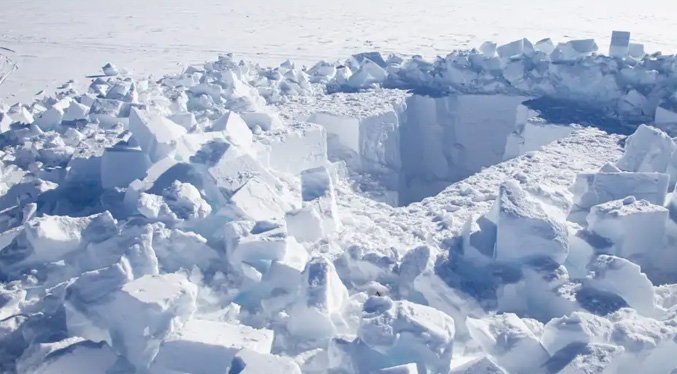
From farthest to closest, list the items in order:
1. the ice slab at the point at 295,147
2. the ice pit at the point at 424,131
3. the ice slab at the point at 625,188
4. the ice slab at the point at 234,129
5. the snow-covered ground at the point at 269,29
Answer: the snow-covered ground at the point at 269,29 < the ice pit at the point at 424,131 < the ice slab at the point at 295,147 < the ice slab at the point at 234,129 < the ice slab at the point at 625,188

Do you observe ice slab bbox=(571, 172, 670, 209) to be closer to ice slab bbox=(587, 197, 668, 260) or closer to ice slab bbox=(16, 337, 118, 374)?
ice slab bbox=(587, 197, 668, 260)

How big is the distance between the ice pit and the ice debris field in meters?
0.03

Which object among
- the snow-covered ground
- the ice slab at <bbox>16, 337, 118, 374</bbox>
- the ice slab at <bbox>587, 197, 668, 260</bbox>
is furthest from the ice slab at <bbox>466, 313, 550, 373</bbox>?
the snow-covered ground

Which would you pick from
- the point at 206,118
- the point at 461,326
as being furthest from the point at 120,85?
the point at 461,326

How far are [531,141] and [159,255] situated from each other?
291 centimetres

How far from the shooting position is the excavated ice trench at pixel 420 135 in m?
4.68

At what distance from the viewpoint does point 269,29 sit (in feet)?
37.8

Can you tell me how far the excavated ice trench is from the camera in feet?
15.4

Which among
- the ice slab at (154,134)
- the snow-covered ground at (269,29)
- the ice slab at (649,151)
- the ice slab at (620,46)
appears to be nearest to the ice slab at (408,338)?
the ice slab at (154,134)

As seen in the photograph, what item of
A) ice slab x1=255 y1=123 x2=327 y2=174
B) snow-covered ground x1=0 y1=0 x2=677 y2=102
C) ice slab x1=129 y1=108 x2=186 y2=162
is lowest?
snow-covered ground x1=0 y1=0 x2=677 y2=102

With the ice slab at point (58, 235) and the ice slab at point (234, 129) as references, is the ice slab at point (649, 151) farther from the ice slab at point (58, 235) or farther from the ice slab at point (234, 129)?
the ice slab at point (58, 235)

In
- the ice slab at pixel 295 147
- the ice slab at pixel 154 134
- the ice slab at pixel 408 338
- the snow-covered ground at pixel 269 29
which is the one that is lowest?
the snow-covered ground at pixel 269 29

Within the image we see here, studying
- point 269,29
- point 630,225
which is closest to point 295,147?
point 630,225

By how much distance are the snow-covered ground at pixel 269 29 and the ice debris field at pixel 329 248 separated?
376cm
